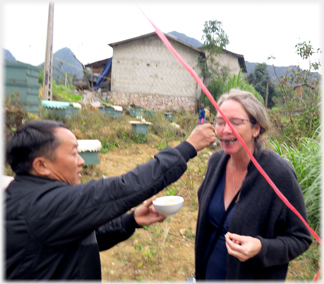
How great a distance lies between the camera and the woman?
1.33m

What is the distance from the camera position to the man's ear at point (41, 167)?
1064mm

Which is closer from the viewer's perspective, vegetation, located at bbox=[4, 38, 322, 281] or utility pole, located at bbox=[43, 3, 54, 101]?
vegetation, located at bbox=[4, 38, 322, 281]

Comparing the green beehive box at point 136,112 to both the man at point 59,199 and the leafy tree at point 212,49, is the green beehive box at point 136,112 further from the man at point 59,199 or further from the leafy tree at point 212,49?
the man at point 59,199

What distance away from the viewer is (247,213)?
4.59ft

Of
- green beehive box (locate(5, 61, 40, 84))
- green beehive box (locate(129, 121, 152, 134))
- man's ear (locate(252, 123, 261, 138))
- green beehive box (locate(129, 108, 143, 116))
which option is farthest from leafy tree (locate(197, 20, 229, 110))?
man's ear (locate(252, 123, 261, 138))

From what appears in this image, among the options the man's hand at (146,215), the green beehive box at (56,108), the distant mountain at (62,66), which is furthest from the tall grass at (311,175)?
the distant mountain at (62,66)

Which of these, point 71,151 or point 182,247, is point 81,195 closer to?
point 71,151

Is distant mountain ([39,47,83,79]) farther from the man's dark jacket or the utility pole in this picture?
the man's dark jacket

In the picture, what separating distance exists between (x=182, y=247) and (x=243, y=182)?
2.29m

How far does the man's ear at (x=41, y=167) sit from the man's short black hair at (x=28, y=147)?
0.05ft

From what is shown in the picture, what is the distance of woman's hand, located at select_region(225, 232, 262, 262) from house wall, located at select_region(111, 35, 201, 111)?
14.7m

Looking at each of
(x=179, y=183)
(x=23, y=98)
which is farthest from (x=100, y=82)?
(x=179, y=183)

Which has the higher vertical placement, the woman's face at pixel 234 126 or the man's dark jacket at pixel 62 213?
the woman's face at pixel 234 126

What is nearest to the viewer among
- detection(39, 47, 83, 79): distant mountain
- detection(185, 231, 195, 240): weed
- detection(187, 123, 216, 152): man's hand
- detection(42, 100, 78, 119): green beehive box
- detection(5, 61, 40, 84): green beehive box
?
detection(187, 123, 216, 152): man's hand
